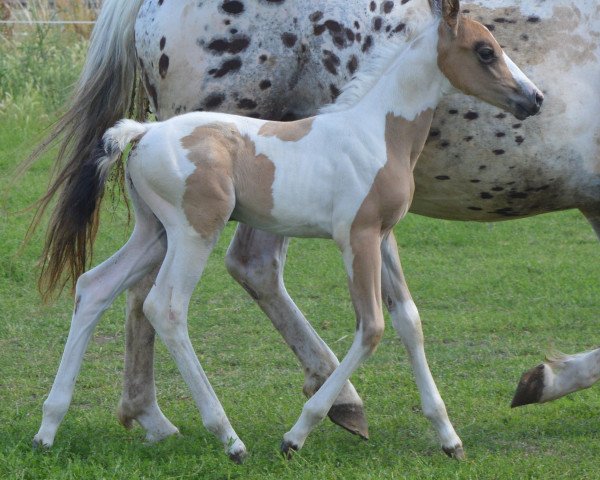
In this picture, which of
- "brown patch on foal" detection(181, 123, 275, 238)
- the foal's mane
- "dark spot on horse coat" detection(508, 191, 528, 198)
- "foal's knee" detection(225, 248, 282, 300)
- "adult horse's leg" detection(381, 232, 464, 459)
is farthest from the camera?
"foal's knee" detection(225, 248, 282, 300)

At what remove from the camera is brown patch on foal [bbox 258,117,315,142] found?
14.0 ft

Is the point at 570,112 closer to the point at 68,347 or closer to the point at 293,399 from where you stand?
the point at 293,399

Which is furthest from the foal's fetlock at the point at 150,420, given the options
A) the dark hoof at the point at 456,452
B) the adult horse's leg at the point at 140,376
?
the dark hoof at the point at 456,452

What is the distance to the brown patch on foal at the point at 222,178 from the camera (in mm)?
4121

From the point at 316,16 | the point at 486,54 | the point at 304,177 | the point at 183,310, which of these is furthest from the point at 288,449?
the point at 316,16

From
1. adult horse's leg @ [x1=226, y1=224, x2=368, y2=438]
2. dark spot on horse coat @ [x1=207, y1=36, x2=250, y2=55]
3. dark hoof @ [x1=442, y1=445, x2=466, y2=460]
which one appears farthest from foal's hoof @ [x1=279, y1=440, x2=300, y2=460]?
dark spot on horse coat @ [x1=207, y1=36, x2=250, y2=55]

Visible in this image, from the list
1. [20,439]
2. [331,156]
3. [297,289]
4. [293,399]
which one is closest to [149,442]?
[20,439]

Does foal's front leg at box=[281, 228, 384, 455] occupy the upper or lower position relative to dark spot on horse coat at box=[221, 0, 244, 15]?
lower

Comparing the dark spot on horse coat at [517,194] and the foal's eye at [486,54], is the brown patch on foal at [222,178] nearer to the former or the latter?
the foal's eye at [486,54]

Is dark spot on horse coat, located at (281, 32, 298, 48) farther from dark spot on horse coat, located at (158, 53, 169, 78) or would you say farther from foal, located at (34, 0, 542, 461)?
foal, located at (34, 0, 542, 461)

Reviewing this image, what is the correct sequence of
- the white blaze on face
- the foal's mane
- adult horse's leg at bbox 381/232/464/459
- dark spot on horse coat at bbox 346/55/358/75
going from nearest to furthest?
1. the white blaze on face
2. the foal's mane
3. adult horse's leg at bbox 381/232/464/459
4. dark spot on horse coat at bbox 346/55/358/75

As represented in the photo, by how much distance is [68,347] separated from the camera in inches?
169

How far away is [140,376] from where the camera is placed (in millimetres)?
4918

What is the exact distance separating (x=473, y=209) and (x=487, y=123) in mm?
410
